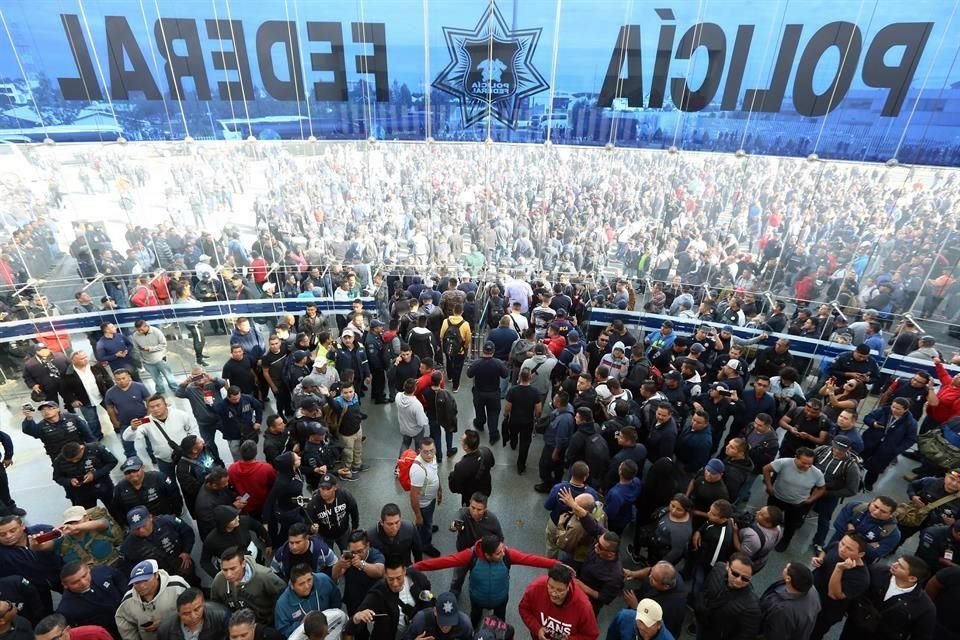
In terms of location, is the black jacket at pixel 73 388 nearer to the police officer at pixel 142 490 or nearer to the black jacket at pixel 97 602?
the police officer at pixel 142 490

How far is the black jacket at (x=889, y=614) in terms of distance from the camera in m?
3.37

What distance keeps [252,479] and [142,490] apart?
83cm

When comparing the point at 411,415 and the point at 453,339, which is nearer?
the point at 411,415

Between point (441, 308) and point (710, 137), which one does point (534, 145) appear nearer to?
point (710, 137)

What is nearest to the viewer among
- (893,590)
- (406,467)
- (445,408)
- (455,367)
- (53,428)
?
(893,590)

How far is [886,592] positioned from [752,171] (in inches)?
285

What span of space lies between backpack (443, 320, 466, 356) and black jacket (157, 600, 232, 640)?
433 centimetres

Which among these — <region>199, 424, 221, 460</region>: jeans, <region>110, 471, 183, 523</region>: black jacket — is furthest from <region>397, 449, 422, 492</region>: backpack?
<region>199, 424, 221, 460</region>: jeans

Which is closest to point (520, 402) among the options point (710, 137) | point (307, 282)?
point (307, 282)

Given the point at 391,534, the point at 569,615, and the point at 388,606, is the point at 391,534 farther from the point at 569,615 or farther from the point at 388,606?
the point at 569,615

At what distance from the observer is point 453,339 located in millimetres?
7176

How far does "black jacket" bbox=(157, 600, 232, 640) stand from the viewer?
3.20 meters

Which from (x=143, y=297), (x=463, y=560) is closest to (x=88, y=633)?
(x=463, y=560)

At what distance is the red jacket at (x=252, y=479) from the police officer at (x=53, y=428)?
6.66 feet
